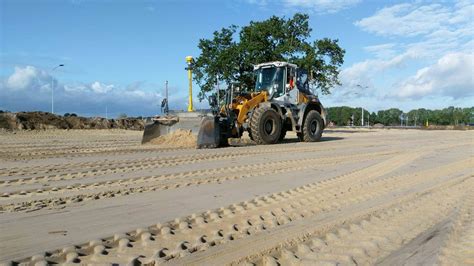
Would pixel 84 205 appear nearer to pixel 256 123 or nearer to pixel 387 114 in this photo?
pixel 256 123

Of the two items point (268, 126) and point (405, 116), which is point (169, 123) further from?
point (405, 116)

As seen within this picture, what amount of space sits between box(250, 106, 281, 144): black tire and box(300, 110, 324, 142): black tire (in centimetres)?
205

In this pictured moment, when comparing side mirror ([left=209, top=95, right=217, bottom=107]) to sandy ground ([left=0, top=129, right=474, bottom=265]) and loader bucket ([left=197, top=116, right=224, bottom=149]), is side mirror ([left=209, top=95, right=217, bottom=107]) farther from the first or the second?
sandy ground ([left=0, top=129, right=474, bottom=265])

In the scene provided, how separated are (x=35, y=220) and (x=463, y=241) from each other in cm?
423

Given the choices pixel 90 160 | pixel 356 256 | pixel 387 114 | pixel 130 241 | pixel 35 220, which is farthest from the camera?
pixel 387 114

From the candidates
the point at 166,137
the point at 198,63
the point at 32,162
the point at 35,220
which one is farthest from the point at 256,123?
the point at 198,63

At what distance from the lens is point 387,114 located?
442 feet

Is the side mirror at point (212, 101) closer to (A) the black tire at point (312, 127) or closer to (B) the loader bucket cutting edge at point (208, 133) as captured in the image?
(B) the loader bucket cutting edge at point (208, 133)

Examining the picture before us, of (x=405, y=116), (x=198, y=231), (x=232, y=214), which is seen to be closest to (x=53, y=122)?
(x=232, y=214)

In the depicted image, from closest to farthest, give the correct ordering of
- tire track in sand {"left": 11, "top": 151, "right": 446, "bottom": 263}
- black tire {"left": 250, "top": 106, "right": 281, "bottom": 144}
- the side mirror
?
tire track in sand {"left": 11, "top": 151, "right": 446, "bottom": 263}
the side mirror
black tire {"left": 250, "top": 106, "right": 281, "bottom": 144}

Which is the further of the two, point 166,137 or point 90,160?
point 166,137

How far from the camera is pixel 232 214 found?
5.05m

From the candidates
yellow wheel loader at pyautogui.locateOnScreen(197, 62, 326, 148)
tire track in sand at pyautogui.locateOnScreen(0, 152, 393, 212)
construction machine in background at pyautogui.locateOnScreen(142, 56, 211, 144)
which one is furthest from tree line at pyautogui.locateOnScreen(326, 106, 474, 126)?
tire track in sand at pyautogui.locateOnScreen(0, 152, 393, 212)

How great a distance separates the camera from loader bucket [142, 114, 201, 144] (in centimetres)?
1409
